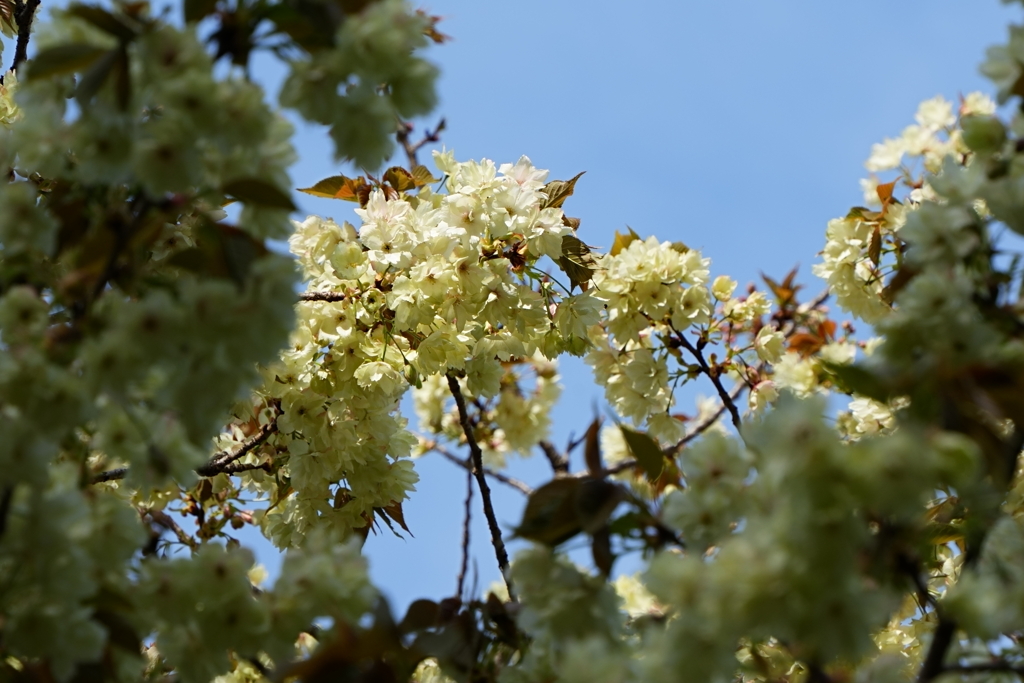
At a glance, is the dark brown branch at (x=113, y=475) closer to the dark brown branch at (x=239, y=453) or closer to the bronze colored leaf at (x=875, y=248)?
the dark brown branch at (x=239, y=453)

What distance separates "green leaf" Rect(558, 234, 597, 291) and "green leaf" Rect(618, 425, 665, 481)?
5.66 ft

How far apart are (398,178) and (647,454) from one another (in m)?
2.01

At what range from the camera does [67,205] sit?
1.57m

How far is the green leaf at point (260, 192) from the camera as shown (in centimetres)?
149

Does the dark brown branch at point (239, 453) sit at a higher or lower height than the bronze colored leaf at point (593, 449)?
higher

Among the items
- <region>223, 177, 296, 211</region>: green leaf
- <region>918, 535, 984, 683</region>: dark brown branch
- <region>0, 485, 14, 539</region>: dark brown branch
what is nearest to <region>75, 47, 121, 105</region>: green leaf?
<region>223, 177, 296, 211</region>: green leaf

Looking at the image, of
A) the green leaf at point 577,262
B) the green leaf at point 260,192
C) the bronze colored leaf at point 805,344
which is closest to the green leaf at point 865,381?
the green leaf at point 260,192

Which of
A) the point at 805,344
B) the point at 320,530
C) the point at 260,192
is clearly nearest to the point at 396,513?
the point at 320,530

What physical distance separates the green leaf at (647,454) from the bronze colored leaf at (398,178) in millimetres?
1980

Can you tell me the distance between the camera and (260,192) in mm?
1495

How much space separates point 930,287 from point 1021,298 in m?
0.29

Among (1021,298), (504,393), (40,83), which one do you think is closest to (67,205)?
(40,83)

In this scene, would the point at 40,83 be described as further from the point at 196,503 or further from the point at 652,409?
the point at 652,409

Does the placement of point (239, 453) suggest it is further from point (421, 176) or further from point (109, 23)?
point (109, 23)
